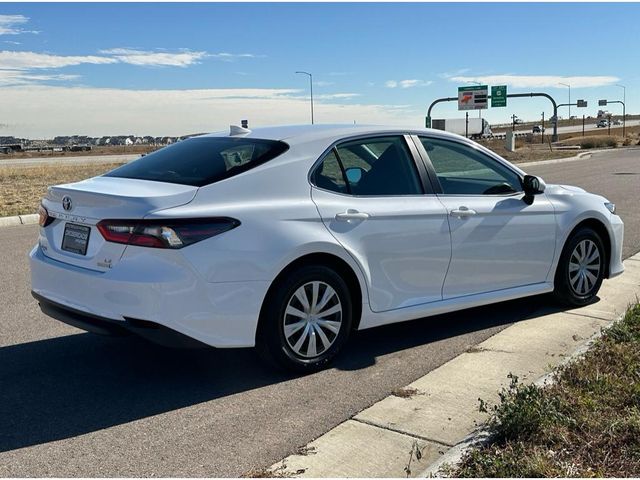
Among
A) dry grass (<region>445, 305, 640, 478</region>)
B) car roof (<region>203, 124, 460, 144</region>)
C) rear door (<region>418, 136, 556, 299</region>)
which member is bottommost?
dry grass (<region>445, 305, 640, 478</region>)

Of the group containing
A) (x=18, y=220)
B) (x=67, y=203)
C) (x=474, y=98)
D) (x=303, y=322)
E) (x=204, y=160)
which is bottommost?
(x=303, y=322)

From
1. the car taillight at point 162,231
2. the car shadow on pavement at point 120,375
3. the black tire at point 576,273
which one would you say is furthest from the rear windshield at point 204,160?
the black tire at point 576,273

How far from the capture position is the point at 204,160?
4.89m

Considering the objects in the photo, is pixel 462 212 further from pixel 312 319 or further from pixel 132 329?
pixel 132 329

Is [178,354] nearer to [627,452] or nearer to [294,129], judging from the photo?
[294,129]

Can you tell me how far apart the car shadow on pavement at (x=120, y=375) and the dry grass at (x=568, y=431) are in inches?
58.5

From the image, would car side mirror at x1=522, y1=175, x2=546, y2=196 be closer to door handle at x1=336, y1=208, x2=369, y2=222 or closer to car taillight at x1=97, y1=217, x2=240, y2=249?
door handle at x1=336, y1=208, x2=369, y2=222

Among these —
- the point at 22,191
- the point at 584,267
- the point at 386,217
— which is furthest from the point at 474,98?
the point at 386,217

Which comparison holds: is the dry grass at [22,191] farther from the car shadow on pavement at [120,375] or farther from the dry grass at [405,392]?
the dry grass at [405,392]

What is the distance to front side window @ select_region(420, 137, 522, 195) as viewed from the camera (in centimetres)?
558

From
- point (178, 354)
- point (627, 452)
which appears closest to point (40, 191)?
point (178, 354)

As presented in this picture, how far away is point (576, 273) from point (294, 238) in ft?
10.0

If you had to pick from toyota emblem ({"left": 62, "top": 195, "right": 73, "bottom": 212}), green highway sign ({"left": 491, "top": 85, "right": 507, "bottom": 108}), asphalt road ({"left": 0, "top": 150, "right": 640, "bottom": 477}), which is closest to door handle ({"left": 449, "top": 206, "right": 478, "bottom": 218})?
asphalt road ({"left": 0, "top": 150, "right": 640, "bottom": 477})

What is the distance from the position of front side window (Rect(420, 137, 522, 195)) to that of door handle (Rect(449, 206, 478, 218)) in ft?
0.58
